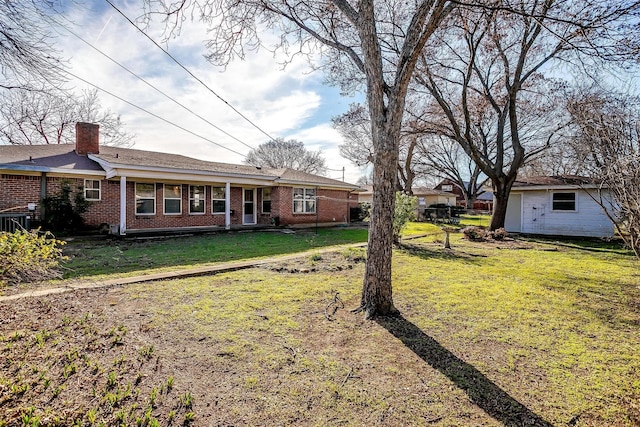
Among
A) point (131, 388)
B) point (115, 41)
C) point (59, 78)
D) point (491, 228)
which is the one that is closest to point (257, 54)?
point (59, 78)

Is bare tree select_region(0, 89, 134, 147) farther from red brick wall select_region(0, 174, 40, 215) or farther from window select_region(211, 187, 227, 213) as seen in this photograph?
window select_region(211, 187, 227, 213)

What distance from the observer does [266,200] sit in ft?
58.9

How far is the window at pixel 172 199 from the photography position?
571 inches

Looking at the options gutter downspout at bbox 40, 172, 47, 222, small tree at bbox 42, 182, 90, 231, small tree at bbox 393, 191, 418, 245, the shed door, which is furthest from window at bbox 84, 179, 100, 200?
the shed door

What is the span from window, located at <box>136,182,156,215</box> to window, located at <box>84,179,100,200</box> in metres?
1.44

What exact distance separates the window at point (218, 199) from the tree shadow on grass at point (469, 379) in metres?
13.6

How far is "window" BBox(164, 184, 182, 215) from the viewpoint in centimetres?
1451

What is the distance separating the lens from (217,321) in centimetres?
412

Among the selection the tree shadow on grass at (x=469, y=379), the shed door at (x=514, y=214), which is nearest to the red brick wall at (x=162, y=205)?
the shed door at (x=514, y=214)

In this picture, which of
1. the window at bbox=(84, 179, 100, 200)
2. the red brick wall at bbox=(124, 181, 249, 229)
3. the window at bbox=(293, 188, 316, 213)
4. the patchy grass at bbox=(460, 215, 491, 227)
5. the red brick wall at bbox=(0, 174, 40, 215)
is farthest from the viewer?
the patchy grass at bbox=(460, 215, 491, 227)

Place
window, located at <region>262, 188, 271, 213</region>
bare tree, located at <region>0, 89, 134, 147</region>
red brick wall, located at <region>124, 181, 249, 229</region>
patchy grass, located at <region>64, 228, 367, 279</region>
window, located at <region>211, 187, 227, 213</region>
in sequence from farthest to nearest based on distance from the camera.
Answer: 1. bare tree, located at <region>0, 89, 134, 147</region>
2. window, located at <region>262, 188, 271, 213</region>
3. window, located at <region>211, 187, 227, 213</region>
4. red brick wall, located at <region>124, 181, 249, 229</region>
5. patchy grass, located at <region>64, 228, 367, 279</region>

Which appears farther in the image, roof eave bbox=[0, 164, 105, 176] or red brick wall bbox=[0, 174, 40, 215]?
red brick wall bbox=[0, 174, 40, 215]

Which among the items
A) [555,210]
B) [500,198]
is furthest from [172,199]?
[555,210]

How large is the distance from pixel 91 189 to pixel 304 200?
10.1 m
